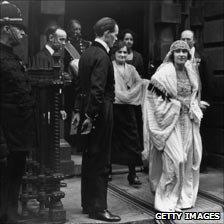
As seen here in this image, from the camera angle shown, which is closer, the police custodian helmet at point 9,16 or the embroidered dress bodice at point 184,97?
the police custodian helmet at point 9,16

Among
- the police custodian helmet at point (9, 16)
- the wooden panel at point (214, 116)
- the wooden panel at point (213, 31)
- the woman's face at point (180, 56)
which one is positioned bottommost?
the wooden panel at point (214, 116)

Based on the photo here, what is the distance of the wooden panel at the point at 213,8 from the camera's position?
8938 mm

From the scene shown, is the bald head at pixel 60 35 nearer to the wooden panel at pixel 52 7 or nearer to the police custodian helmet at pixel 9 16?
the wooden panel at pixel 52 7

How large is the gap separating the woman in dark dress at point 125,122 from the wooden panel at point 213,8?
220cm

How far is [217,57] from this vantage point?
9055mm

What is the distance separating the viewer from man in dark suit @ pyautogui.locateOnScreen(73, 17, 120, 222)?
569cm

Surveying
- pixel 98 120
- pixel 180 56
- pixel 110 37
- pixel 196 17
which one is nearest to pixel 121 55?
pixel 180 56

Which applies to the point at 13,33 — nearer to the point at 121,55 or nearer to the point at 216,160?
the point at 121,55

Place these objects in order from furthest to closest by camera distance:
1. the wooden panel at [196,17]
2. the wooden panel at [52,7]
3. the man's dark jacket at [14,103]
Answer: the wooden panel at [196,17]
the wooden panel at [52,7]
the man's dark jacket at [14,103]

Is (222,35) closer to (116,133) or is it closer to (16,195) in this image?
(116,133)

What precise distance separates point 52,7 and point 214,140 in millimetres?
3446

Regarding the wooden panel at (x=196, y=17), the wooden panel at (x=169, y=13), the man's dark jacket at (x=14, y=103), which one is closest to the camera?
the man's dark jacket at (x=14, y=103)

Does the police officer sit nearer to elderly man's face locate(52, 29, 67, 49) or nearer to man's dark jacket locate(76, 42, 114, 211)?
man's dark jacket locate(76, 42, 114, 211)

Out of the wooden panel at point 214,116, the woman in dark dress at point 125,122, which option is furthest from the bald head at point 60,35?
the wooden panel at point 214,116
